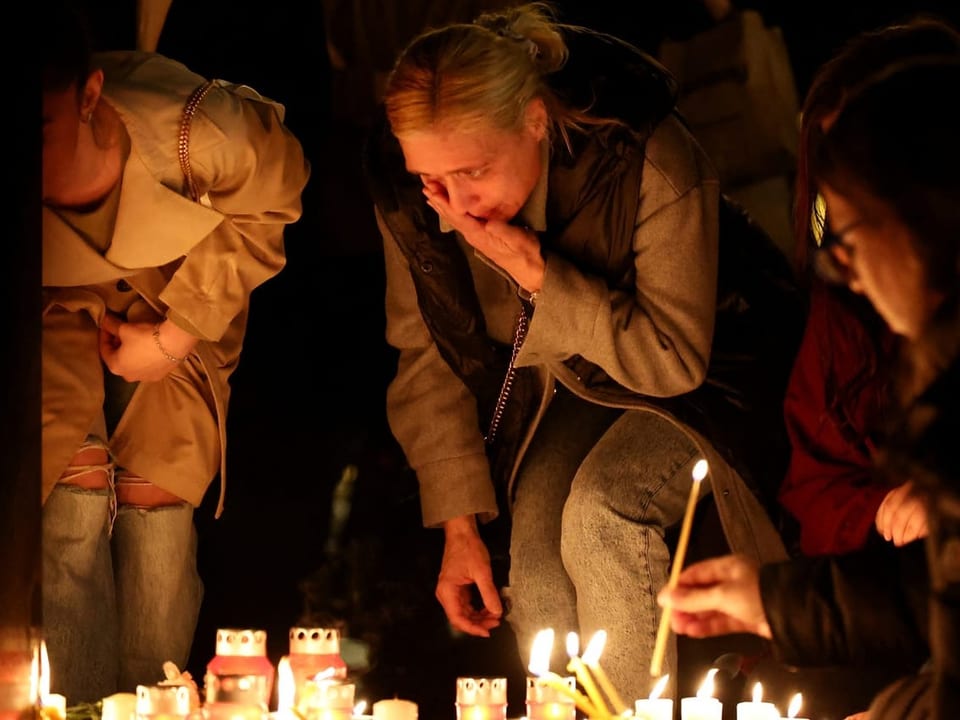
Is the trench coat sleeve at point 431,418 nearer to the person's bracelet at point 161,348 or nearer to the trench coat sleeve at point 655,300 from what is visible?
the trench coat sleeve at point 655,300

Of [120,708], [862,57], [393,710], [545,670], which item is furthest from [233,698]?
[862,57]

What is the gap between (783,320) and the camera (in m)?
3.16

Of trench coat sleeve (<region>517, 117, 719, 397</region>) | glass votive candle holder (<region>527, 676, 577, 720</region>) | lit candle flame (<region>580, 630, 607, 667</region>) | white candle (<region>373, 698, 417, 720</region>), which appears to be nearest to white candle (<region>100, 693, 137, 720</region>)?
white candle (<region>373, 698, 417, 720</region>)

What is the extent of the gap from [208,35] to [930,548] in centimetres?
286

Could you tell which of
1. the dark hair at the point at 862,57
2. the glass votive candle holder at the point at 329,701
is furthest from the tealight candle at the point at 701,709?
the dark hair at the point at 862,57

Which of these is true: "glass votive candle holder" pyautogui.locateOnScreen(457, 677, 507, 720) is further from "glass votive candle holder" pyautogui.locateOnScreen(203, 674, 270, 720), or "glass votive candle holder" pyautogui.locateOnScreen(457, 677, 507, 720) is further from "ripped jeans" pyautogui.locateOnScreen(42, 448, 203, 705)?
"ripped jeans" pyautogui.locateOnScreen(42, 448, 203, 705)

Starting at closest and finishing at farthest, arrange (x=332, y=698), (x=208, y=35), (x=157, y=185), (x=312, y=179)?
(x=332, y=698) < (x=157, y=185) < (x=208, y=35) < (x=312, y=179)

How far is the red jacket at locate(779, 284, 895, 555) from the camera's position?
111 inches

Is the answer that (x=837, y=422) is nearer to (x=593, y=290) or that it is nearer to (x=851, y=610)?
(x=593, y=290)

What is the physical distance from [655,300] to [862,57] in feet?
2.03

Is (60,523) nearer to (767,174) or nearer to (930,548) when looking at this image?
(930,548)

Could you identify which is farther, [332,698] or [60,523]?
[60,523]

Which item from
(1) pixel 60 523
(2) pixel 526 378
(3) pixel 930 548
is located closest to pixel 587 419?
(2) pixel 526 378

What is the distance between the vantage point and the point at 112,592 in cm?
313
